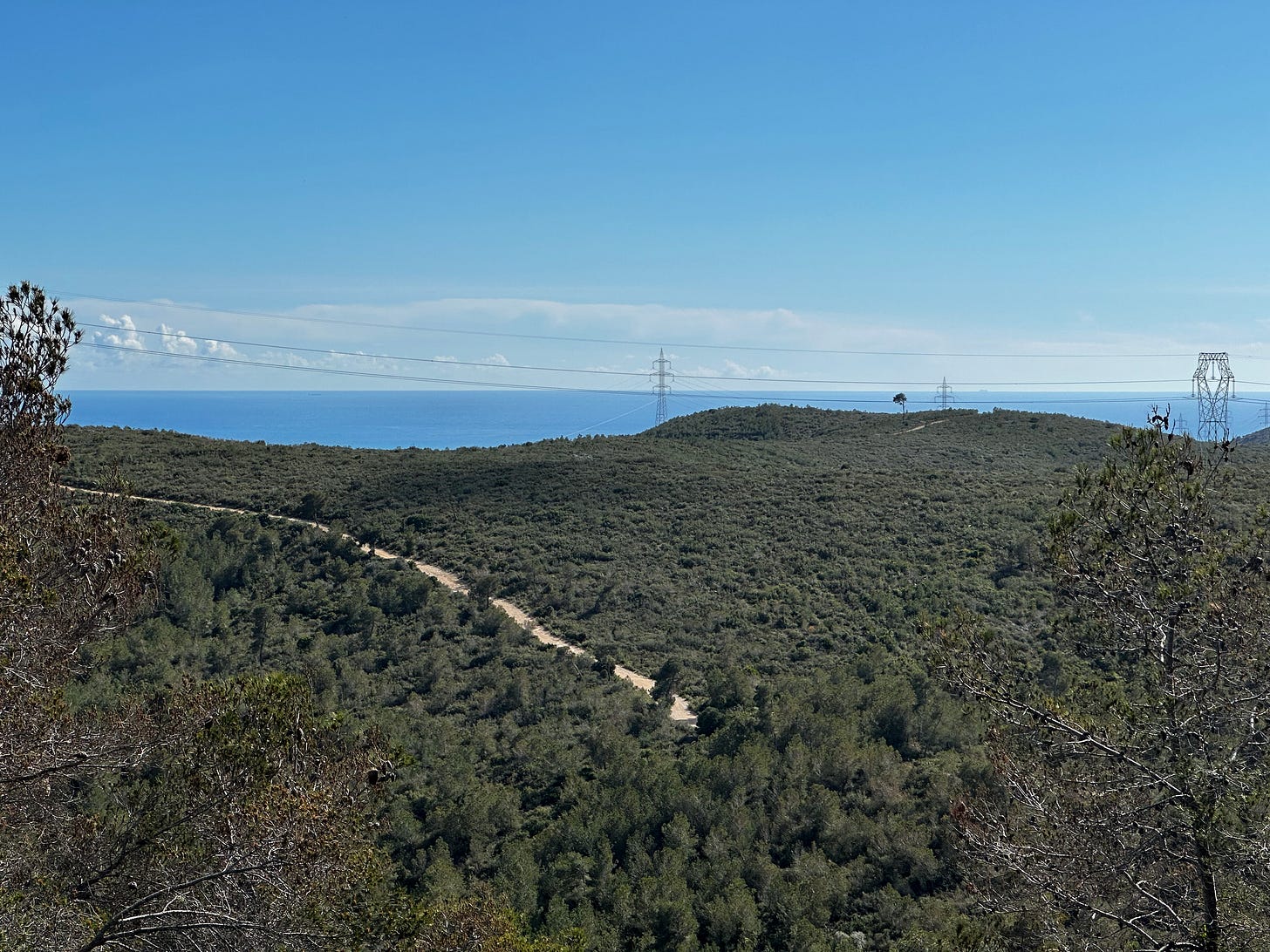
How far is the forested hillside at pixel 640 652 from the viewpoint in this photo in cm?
1767

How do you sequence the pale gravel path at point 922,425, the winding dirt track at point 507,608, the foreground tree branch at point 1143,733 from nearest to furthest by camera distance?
the foreground tree branch at point 1143,733
the winding dirt track at point 507,608
the pale gravel path at point 922,425

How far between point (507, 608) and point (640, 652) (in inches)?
268

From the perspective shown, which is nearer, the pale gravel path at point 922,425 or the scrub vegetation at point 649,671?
the scrub vegetation at point 649,671

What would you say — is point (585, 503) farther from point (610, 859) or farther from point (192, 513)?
point (610, 859)

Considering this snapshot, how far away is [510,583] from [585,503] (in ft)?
37.2

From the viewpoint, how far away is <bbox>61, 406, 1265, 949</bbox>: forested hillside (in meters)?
17.7

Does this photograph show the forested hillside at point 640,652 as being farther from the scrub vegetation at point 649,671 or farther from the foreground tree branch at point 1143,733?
the foreground tree branch at point 1143,733

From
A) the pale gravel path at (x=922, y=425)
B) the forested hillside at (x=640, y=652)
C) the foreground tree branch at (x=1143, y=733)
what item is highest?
the pale gravel path at (x=922, y=425)

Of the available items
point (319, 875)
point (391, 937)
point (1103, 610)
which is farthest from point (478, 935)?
point (1103, 610)

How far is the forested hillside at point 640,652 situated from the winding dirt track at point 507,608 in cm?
65

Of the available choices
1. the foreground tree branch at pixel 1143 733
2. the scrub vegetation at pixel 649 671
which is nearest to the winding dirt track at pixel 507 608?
the scrub vegetation at pixel 649 671

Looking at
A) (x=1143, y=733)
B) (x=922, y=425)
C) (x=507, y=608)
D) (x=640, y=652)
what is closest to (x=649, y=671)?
(x=640, y=652)

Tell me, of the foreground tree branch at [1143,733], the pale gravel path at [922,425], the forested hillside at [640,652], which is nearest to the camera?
the foreground tree branch at [1143,733]

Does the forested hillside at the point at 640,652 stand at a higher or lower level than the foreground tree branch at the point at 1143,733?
lower
